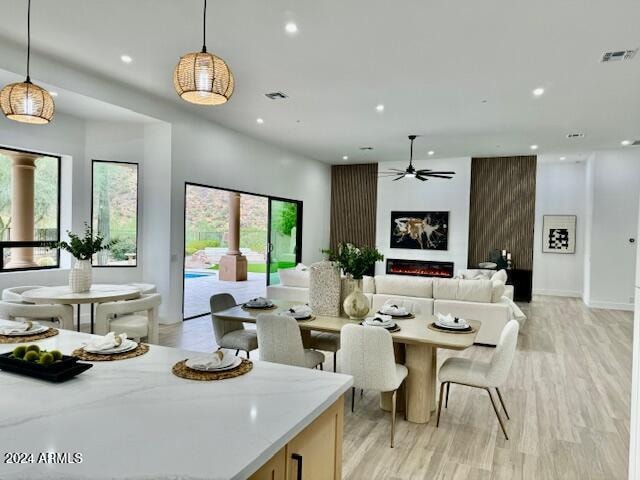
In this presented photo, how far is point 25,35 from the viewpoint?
14.1 feet

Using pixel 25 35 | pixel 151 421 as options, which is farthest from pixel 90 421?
pixel 25 35

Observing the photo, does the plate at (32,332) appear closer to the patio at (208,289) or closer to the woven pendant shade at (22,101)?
the woven pendant shade at (22,101)

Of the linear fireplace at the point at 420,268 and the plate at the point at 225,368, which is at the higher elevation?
the plate at the point at 225,368

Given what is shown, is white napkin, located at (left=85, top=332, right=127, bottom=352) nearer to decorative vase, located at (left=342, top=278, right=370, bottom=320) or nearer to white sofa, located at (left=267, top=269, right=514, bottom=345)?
decorative vase, located at (left=342, top=278, right=370, bottom=320)

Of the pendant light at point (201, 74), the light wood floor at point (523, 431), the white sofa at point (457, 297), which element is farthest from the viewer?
the white sofa at point (457, 297)

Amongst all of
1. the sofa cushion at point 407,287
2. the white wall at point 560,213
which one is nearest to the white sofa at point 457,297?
the sofa cushion at point 407,287

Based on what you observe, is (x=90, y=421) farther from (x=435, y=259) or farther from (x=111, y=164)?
(x=435, y=259)

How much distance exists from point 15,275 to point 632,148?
11429 mm

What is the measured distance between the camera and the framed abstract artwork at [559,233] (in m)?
10.8

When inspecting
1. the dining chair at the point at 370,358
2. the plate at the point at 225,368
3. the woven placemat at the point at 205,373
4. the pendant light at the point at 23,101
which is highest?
the pendant light at the point at 23,101

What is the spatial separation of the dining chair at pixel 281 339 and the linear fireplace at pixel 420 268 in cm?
768

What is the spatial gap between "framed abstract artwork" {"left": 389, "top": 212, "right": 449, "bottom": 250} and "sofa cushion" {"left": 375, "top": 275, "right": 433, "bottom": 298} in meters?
4.74

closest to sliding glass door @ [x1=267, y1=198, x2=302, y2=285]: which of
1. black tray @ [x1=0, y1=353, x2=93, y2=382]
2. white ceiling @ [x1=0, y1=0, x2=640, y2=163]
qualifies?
white ceiling @ [x1=0, y1=0, x2=640, y2=163]

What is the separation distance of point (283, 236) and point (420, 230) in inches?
137
